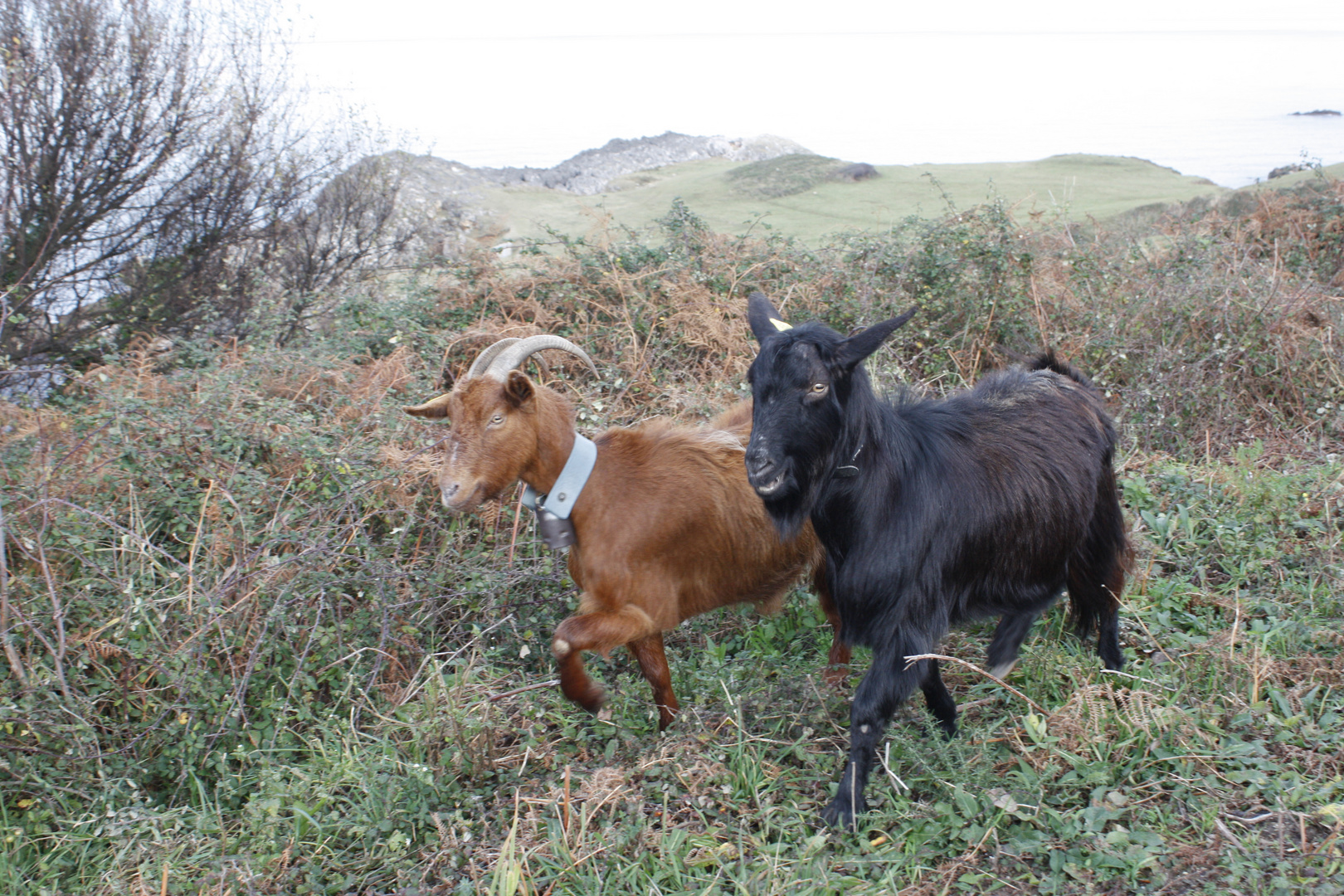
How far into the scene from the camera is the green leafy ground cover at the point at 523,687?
293 centimetres

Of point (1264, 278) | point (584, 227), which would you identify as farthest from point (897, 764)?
point (584, 227)

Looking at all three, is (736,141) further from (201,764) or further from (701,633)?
(201,764)

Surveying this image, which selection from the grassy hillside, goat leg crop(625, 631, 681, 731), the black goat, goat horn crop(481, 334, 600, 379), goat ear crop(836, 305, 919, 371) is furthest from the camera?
the grassy hillside

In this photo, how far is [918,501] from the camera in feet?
10.6

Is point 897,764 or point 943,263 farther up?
point 943,263

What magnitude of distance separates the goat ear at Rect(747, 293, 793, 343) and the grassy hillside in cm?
526

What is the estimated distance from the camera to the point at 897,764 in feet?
10.9

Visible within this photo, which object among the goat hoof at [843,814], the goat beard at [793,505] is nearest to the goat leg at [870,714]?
the goat hoof at [843,814]

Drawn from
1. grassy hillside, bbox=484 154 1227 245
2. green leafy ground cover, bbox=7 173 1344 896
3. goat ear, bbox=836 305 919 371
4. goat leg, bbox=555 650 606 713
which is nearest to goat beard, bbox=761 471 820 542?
goat ear, bbox=836 305 919 371

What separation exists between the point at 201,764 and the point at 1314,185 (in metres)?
11.1

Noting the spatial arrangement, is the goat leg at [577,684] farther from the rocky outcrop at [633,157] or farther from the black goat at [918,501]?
the rocky outcrop at [633,157]

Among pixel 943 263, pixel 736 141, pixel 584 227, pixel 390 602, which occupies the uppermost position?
pixel 736 141

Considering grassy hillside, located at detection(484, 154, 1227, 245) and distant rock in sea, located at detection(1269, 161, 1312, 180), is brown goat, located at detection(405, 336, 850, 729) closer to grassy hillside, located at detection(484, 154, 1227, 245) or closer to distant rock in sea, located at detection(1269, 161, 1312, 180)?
grassy hillside, located at detection(484, 154, 1227, 245)

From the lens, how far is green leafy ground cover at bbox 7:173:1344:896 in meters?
2.93
